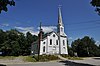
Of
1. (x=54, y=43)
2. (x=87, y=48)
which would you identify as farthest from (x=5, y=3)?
(x=87, y=48)

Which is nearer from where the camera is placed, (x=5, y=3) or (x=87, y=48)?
(x=5, y=3)

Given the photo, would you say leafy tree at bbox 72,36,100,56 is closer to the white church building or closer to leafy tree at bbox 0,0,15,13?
the white church building

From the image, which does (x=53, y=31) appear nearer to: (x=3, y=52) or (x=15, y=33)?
(x=15, y=33)

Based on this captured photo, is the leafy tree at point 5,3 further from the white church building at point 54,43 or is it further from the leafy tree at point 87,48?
the leafy tree at point 87,48

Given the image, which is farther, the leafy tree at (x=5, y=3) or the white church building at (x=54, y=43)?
the white church building at (x=54, y=43)

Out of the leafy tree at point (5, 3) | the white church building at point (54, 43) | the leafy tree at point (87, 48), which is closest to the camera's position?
the leafy tree at point (5, 3)

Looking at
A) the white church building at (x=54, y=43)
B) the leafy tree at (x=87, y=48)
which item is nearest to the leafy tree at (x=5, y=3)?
the white church building at (x=54, y=43)

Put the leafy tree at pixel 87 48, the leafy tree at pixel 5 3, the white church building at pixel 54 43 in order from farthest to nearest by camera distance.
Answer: the leafy tree at pixel 87 48, the white church building at pixel 54 43, the leafy tree at pixel 5 3

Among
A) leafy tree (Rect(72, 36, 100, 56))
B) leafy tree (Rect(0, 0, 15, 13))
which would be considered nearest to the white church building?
leafy tree (Rect(72, 36, 100, 56))

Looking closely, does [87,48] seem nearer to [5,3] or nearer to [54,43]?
[54,43]

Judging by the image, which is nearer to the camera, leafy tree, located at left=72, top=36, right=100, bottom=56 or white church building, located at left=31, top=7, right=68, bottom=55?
white church building, located at left=31, top=7, right=68, bottom=55

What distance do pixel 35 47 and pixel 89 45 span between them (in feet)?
108

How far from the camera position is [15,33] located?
3440 inches

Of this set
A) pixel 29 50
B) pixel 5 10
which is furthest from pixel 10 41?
pixel 5 10
